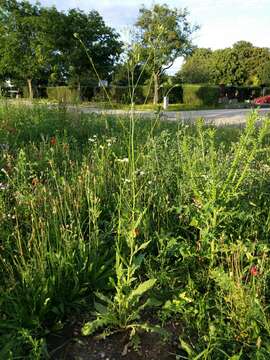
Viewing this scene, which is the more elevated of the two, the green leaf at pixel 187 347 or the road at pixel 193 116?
the road at pixel 193 116

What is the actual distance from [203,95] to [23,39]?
14560mm

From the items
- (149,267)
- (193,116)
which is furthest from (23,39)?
(149,267)

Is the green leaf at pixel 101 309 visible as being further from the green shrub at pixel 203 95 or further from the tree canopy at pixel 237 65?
the tree canopy at pixel 237 65

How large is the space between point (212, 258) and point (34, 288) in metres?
0.97

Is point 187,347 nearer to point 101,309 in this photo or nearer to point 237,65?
point 101,309

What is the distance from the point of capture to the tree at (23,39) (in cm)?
2409

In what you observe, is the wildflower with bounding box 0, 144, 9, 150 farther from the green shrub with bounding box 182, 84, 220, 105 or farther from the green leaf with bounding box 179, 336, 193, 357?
the green shrub with bounding box 182, 84, 220, 105

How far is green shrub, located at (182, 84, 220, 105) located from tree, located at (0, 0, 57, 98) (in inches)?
481

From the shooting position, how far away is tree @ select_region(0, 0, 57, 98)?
2409cm

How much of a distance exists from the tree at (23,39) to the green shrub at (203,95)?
12222mm

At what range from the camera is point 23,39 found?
2491cm

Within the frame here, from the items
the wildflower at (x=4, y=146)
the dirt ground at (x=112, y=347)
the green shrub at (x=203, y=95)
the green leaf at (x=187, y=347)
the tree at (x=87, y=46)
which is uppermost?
the tree at (x=87, y=46)

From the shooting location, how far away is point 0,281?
6.81ft

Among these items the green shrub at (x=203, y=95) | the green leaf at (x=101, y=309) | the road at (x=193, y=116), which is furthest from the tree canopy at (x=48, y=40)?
the green leaf at (x=101, y=309)
